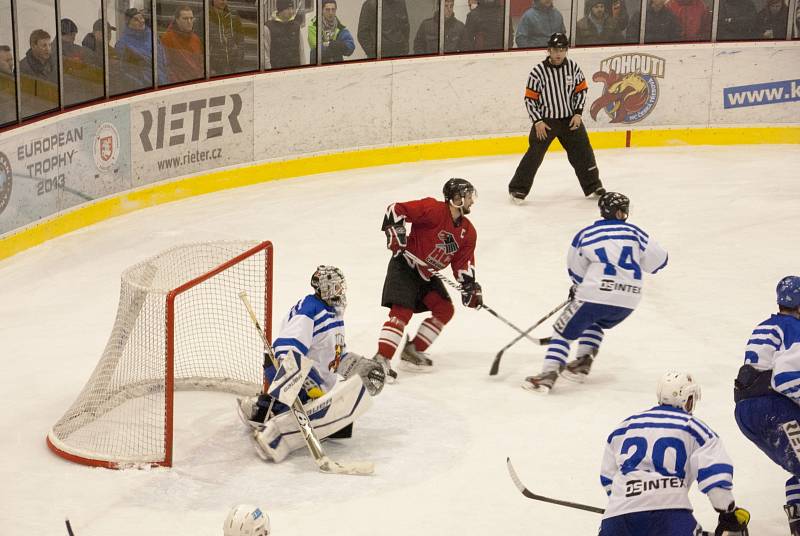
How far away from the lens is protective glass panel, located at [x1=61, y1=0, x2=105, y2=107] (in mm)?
8484

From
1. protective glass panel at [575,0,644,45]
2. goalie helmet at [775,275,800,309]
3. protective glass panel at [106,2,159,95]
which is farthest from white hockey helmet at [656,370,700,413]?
protective glass panel at [575,0,644,45]

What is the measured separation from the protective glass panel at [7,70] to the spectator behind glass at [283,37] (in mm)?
2484

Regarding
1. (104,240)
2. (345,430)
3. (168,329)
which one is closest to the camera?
(168,329)

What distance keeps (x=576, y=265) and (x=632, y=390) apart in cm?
65

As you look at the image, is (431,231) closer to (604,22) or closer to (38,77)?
(38,77)

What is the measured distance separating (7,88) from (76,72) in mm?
712

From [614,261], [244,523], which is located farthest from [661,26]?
[244,523]

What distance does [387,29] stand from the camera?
10766 millimetres

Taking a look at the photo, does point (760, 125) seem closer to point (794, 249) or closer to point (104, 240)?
point (794, 249)

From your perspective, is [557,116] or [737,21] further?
[737,21]

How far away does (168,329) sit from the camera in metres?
4.99

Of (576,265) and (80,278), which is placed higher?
(576,265)

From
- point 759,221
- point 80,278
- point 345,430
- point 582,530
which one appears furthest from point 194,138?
point 582,530

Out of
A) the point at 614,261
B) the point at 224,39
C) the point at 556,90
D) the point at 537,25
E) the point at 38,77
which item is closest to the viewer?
the point at 614,261
